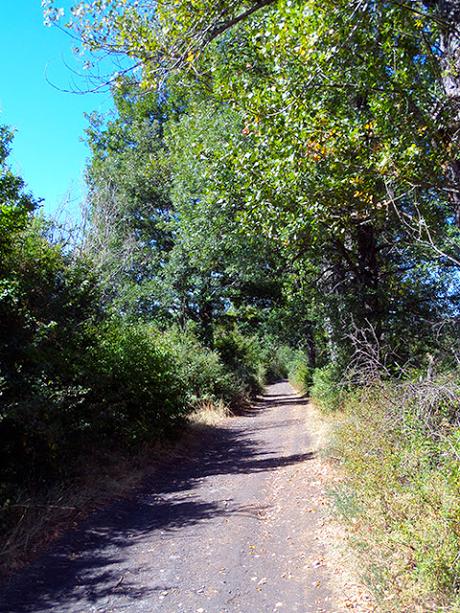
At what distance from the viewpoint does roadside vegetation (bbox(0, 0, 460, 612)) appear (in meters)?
5.00

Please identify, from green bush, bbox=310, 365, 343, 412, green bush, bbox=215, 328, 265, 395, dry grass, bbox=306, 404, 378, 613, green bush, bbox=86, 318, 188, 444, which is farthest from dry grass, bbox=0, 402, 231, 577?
green bush, bbox=215, 328, 265, 395

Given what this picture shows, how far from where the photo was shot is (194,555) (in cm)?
551

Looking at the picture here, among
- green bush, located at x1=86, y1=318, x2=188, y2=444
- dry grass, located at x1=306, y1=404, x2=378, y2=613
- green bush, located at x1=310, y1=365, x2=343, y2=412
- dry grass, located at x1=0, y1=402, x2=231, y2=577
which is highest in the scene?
green bush, located at x1=86, y1=318, x2=188, y2=444

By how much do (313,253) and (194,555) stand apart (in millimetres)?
9539

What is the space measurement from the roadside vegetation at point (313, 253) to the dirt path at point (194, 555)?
79 centimetres

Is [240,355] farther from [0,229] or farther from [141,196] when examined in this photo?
[0,229]

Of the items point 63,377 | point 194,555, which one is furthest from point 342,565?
point 63,377

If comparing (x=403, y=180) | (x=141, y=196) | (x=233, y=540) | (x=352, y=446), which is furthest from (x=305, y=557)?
(x=141, y=196)

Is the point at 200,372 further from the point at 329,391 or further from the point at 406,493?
the point at 406,493

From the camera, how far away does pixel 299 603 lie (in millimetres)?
4254

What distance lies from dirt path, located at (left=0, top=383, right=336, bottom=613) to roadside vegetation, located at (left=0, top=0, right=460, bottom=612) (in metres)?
0.79

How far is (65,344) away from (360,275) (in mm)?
8561

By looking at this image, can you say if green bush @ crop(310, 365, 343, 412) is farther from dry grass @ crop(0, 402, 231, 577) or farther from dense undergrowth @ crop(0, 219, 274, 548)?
dry grass @ crop(0, 402, 231, 577)

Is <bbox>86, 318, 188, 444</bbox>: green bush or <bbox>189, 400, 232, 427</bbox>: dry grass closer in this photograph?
<bbox>86, 318, 188, 444</bbox>: green bush
